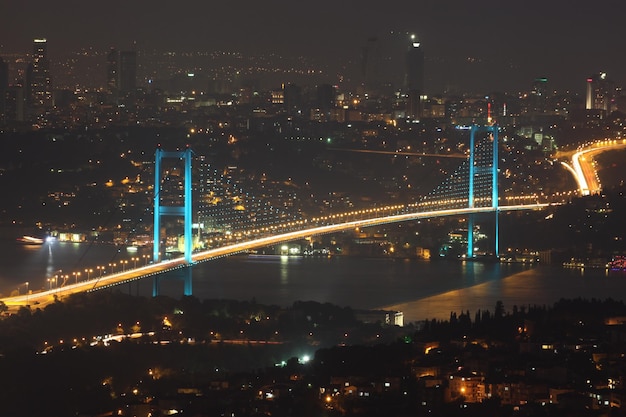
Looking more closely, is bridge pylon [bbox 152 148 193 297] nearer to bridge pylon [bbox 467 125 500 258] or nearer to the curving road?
bridge pylon [bbox 467 125 500 258]

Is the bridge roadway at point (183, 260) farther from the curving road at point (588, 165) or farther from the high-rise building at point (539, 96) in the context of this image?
the high-rise building at point (539, 96)

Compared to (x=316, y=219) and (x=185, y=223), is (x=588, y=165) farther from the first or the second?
(x=185, y=223)

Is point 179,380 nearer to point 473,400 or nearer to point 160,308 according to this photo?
point 473,400

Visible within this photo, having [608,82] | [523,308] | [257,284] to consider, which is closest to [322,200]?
[257,284]

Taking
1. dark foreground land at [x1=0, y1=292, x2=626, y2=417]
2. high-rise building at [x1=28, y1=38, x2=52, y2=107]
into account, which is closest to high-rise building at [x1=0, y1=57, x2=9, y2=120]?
high-rise building at [x1=28, y1=38, x2=52, y2=107]

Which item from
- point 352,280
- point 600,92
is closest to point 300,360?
point 352,280
